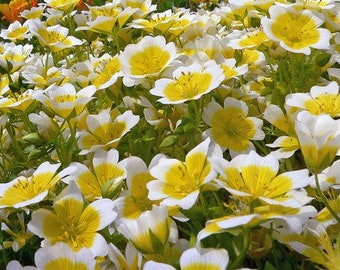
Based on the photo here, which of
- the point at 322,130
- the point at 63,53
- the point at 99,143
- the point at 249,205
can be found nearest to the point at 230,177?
the point at 249,205

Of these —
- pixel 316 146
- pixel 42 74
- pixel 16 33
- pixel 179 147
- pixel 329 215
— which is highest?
pixel 316 146

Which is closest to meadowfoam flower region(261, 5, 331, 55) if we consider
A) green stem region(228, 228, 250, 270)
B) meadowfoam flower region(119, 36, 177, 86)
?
meadowfoam flower region(119, 36, 177, 86)

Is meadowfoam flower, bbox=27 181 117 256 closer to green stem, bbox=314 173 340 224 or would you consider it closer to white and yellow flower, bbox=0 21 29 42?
green stem, bbox=314 173 340 224

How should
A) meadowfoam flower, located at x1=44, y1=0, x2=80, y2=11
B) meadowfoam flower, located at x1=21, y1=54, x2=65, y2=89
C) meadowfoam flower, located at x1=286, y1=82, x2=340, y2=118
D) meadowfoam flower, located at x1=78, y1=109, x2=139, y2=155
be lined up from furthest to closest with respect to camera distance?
meadowfoam flower, located at x1=44, y1=0, x2=80, y2=11, meadowfoam flower, located at x1=21, y1=54, x2=65, y2=89, meadowfoam flower, located at x1=78, y1=109, x2=139, y2=155, meadowfoam flower, located at x1=286, y1=82, x2=340, y2=118

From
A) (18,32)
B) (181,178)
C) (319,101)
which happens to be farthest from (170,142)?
(18,32)

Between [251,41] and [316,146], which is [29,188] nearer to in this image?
[316,146]

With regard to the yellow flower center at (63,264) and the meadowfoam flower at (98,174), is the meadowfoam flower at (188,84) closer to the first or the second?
the meadowfoam flower at (98,174)
